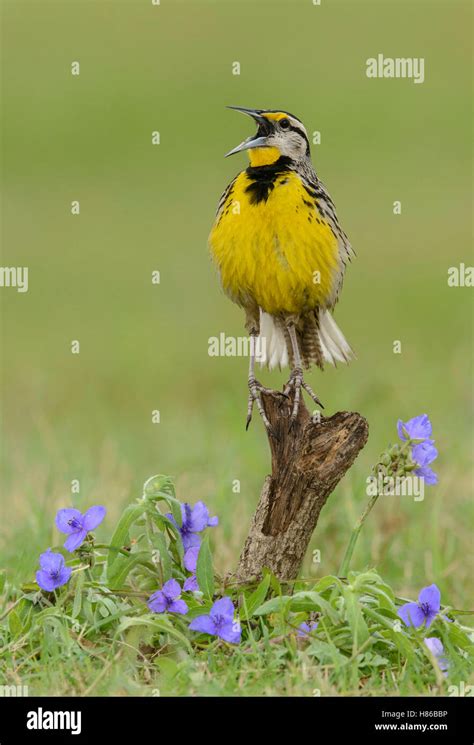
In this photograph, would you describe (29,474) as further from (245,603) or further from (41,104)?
(41,104)

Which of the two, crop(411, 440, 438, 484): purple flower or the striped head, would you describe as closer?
crop(411, 440, 438, 484): purple flower

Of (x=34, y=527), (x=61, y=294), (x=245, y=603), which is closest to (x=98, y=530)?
(x=34, y=527)

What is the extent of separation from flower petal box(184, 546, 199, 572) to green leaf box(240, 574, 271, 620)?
0.71ft

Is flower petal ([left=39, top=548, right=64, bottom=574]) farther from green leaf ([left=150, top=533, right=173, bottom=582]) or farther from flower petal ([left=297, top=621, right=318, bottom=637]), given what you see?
flower petal ([left=297, top=621, right=318, bottom=637])

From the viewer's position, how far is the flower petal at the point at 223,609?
136 inches

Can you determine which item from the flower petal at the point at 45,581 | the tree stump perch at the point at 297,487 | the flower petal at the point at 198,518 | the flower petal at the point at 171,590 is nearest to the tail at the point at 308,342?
the tree stump perch at the point at 297,487

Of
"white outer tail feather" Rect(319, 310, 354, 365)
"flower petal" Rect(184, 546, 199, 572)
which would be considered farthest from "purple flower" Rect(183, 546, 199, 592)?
"white outer tail feather" Rect(319, 310, 354, 365)

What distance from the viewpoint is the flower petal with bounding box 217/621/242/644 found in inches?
136

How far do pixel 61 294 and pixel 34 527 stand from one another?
8.23 metres

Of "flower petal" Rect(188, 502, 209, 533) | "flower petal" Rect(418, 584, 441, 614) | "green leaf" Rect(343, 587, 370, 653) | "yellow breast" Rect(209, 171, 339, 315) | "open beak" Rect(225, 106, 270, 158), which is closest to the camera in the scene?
"green leaf" Rect(343, 587, 370, 653)

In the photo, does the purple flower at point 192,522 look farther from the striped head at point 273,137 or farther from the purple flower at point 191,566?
the striped head at point 273,137

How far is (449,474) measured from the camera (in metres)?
6.23

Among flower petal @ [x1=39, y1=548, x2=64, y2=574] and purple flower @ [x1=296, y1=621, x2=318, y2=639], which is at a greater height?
flower petal @ [x1=39, y1=548, x2=64, y2=574]
